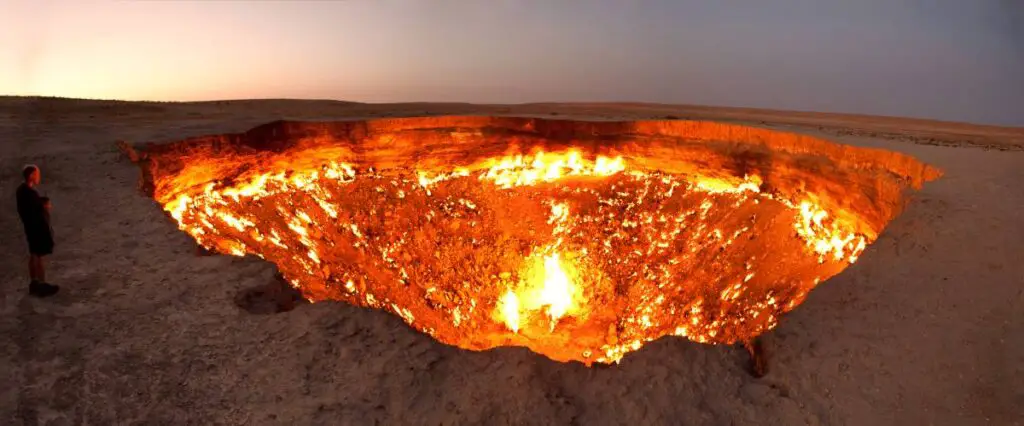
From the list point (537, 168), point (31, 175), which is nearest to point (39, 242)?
point (31, 175)

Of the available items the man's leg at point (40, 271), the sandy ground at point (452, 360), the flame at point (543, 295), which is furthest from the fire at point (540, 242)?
the man's leg at point (40, 271)

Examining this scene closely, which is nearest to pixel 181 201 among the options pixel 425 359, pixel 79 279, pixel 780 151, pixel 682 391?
pixel 79 279

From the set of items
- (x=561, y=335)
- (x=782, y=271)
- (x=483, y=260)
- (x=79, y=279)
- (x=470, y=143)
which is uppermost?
(x=470, y=143)

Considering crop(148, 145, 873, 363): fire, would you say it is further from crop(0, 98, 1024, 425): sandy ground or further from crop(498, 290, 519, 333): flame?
crop(0, 98, 1024, 425): sandy ground

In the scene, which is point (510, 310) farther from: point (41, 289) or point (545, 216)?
point (41, 289)

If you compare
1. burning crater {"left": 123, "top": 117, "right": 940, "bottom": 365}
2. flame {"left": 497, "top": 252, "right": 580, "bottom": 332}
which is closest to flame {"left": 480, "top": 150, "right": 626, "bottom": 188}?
burning crater {"left": 123, "top": 117, "right": 940, "bottom": 365}

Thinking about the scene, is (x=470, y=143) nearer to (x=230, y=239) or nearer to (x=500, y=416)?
(x=230, y=239)

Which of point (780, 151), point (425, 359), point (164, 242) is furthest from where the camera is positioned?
point (780, 151)
